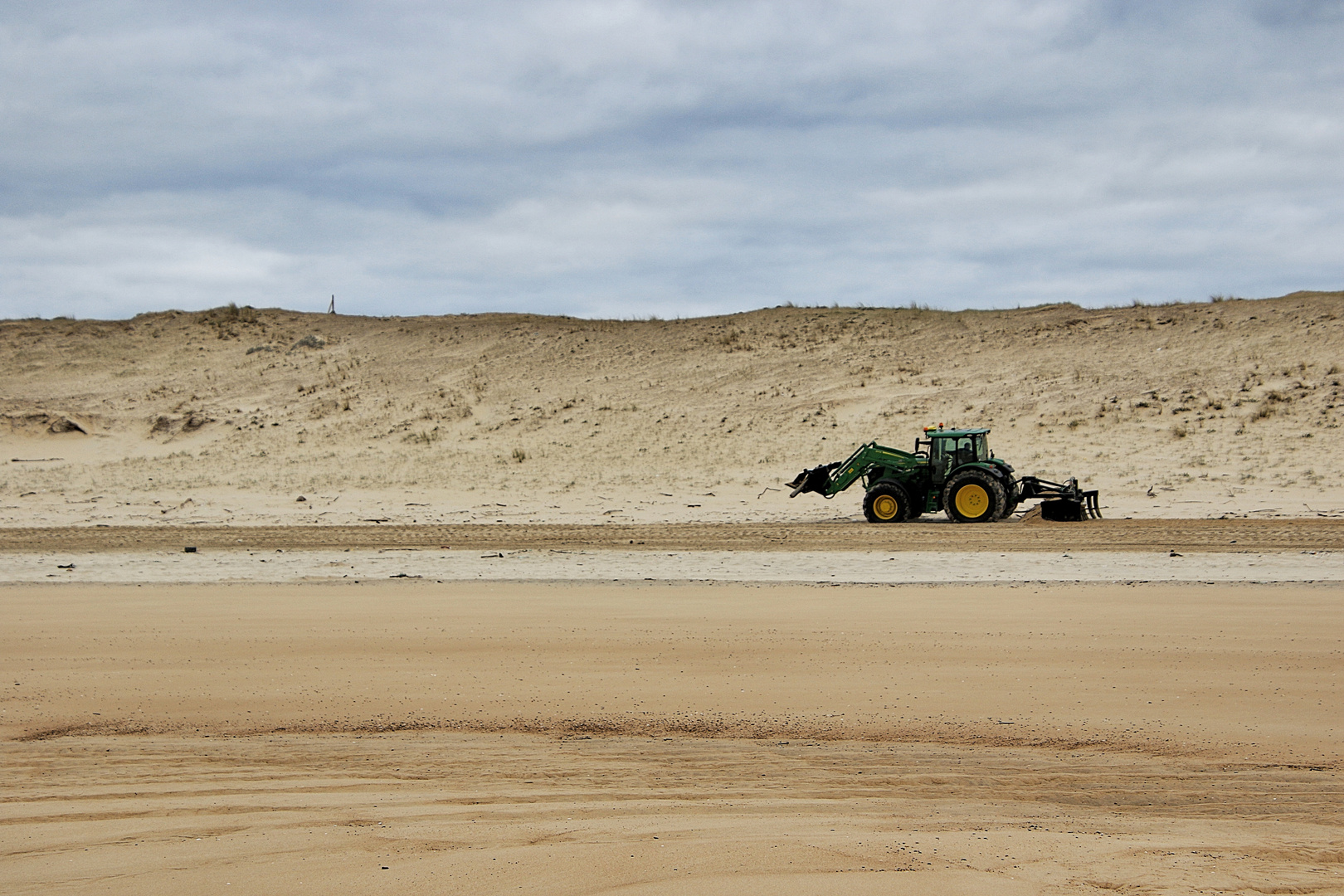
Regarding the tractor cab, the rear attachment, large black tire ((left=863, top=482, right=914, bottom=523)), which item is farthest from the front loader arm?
the rear attachment

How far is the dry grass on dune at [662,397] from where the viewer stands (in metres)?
29.1

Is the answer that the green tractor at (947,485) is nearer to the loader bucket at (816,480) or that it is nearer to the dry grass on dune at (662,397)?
the loader bucket at (816,480)

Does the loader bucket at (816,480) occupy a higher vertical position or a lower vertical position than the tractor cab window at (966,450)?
lower

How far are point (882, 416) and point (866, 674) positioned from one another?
26409 mm

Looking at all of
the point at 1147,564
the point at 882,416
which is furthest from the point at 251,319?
the point at 1147,564

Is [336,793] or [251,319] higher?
[251,319]

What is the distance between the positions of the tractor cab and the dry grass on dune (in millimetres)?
4671

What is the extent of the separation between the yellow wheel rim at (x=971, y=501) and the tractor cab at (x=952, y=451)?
1.97ft

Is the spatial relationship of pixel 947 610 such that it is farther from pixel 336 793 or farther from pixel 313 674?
pixel 336 793

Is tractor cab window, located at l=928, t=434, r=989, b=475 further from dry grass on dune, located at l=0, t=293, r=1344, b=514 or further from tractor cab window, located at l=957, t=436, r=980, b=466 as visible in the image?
dry grass on dune, located at l=0, t=293, r=1344, b=514

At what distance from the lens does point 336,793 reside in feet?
19.8

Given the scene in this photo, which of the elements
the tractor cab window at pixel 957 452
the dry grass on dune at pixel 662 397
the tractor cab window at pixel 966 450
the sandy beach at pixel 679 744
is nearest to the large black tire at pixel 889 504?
the tractor cab window at pixel 957 452

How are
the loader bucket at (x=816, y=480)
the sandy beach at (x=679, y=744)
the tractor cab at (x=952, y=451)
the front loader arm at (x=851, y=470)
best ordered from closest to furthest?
1. the sandy beach at (x=679, y=744)
2. the tractor cab at (x=952, y=451)
3. the front loader arm at (x=851, y=470)
4. the loader bucket at (x=816, y=480)

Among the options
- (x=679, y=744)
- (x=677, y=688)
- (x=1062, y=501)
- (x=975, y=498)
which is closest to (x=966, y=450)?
(x=975, y=498)
